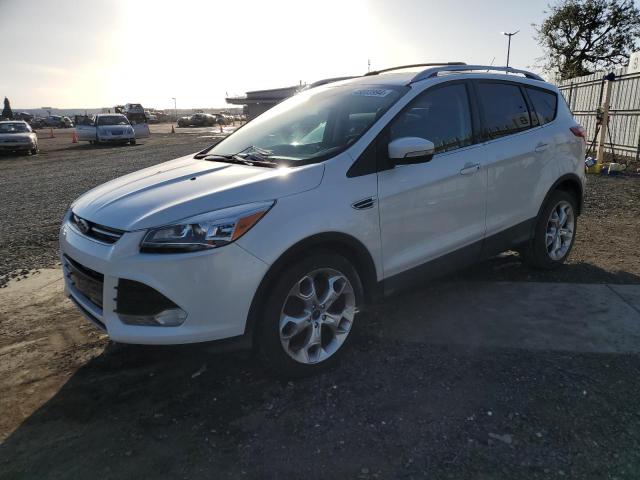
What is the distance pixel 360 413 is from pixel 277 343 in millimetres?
615

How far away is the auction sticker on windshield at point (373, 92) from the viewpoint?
359 centimetres

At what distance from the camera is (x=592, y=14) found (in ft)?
96.0

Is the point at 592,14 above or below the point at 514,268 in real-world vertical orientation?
above

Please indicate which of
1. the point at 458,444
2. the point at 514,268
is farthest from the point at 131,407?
the point at 514,268

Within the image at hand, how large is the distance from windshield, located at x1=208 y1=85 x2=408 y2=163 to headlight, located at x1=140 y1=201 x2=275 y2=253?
0.74 m

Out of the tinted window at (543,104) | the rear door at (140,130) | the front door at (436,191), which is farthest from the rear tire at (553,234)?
the rear door at (140,130)

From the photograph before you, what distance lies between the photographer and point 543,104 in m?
4.62

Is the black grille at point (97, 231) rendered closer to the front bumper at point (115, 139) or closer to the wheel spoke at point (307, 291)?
the wheel spoke at point (307, 291)

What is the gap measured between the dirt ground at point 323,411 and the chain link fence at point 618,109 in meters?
11.1

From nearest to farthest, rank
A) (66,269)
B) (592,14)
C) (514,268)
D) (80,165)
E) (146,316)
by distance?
1. (146,316)
2. (66,269)
3. (514,268)
4. (80,165)
5. (592,14)

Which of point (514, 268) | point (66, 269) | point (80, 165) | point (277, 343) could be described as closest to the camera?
point (277, 343)

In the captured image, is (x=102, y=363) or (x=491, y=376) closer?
(x=491, y=376)

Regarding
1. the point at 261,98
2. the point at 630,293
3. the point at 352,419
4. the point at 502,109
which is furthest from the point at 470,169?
the point at 261,98

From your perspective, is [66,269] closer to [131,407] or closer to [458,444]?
[131,407]
